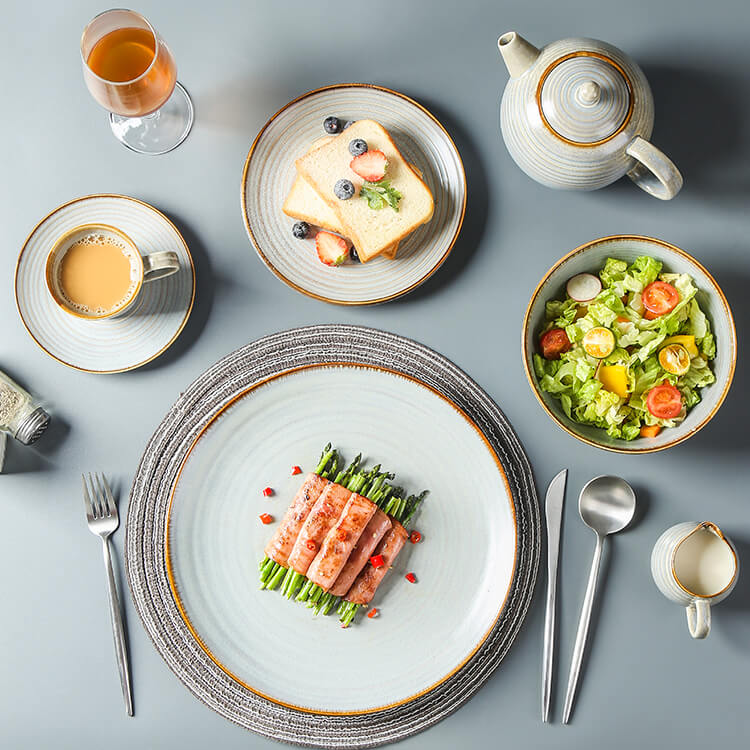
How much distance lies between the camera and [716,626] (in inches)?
84.1

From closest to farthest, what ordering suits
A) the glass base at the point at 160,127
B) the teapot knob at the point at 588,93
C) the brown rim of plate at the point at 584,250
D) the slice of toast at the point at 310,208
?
the teapot knob at the point at 588,93, the brown rim of plate at the point at 584,250, the slice of toast at the point at 310,208, the glass base at the point at 160,127

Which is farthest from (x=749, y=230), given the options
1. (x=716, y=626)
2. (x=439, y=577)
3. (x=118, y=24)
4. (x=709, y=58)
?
(x=118, y=24)

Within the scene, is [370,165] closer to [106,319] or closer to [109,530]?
[106,319]

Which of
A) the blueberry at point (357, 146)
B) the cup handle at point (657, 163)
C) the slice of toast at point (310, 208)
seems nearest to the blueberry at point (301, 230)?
the slice of toast at point (310, 208)

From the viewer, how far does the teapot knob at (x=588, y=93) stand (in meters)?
1.71

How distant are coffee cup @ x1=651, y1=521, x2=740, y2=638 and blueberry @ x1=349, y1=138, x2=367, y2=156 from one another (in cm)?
141

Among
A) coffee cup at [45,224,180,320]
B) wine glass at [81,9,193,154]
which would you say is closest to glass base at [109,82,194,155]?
wine glass at [81,9,193,154]

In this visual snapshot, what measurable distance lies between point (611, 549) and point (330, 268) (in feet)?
3.91

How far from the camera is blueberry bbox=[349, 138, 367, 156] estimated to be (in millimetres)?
1961

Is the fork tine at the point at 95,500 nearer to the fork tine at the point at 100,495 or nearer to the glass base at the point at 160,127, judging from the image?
the fork tine at the point at 100,495

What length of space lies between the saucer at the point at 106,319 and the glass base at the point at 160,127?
0.19 m

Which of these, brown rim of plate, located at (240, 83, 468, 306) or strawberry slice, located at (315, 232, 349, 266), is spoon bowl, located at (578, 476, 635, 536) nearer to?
brown rim of plate, located at (240, 83, 468, 306)

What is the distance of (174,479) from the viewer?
208 cm

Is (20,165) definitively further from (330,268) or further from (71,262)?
(330,268)
